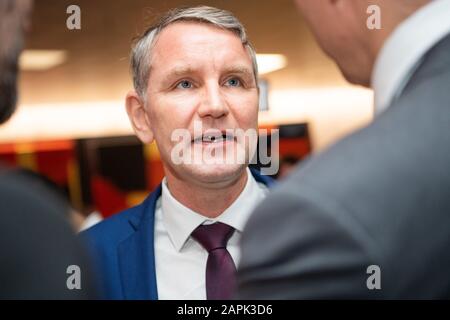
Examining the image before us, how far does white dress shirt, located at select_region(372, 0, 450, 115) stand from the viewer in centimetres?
54

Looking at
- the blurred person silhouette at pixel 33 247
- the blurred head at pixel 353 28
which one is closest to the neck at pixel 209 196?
the blurred head at pixel 353 28

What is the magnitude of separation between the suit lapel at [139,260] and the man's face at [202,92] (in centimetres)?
11

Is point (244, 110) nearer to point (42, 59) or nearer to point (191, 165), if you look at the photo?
point (191, 165)

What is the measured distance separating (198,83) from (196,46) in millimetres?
66

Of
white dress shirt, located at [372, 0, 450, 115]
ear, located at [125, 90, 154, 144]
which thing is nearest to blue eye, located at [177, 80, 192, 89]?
ear, located at [125, 90, 154, 144]

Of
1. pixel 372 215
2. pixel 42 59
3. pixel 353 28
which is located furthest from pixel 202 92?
pixel 42 59

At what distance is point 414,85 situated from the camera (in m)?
0.53

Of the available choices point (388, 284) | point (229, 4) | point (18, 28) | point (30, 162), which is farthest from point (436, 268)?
point (30, 162)

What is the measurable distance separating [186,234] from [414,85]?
1.71 feet

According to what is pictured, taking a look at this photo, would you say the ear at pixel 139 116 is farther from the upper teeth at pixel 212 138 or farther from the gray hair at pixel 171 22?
the upper teeth at pixel 212 138

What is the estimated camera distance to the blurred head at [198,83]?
3.07ft

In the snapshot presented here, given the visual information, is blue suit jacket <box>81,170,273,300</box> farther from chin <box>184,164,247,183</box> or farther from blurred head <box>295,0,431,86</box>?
blurred head <box>295,0,431,86</box>

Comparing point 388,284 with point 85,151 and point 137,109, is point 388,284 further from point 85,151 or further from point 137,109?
point 85,151

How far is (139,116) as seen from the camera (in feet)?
3.43
